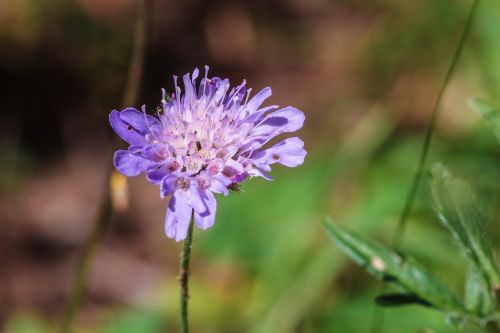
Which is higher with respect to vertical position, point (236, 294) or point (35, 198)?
point (35, 198)

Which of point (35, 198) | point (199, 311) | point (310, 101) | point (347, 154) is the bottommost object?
point (199, 311)

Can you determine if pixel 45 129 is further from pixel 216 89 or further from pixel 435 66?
pixel 216 89

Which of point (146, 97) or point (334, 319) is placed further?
point (146, 97)

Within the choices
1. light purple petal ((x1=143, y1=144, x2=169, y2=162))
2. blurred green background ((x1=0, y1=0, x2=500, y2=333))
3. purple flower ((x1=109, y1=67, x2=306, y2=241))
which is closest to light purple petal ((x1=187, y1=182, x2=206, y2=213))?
purple flower ((x1=109, y1=67, x2=306, y2=241))

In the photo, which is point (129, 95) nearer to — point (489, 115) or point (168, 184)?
point (168, 184)

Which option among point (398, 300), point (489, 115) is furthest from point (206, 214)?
point (489, 115)

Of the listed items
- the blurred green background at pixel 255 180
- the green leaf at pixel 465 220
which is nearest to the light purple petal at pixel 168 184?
the green leaf at pixel 465 220

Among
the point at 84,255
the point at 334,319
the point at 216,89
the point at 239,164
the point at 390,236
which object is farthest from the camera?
the point at 390,236

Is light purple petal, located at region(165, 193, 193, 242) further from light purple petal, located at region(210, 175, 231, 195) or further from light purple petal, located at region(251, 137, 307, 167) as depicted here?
light purple petal, located at region(251, 137, 307, 167)

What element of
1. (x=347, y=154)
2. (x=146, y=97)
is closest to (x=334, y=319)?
(x=347, y=154)
